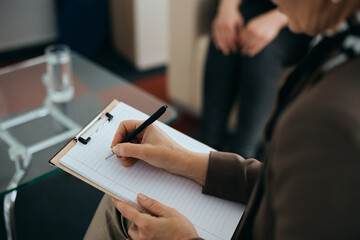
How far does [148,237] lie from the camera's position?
0.53 meters

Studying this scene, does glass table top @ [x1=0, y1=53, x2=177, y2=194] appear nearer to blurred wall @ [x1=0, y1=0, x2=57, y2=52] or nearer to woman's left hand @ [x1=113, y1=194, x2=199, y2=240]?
woman's left hand @ [x1=113, y1=194, x2=199, y2=240]

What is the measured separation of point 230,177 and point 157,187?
119mm

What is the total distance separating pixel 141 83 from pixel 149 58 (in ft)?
0.71

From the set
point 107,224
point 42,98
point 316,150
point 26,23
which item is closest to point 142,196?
point 107,224

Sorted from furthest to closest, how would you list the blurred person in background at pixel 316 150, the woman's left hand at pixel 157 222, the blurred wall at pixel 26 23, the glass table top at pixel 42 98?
the blurred wall at pixel 26 23, the glass table top at pixel 42 98, the woman's left hand at pixel 157 222, the blurred person in background at pixel 316 150

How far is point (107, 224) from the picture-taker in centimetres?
65

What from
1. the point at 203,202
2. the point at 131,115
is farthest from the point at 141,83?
the point at 203,202

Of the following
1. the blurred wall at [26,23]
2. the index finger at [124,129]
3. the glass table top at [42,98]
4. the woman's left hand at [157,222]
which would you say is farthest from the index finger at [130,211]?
the blurred wall at [26,23]

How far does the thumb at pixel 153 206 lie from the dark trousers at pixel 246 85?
72 cm

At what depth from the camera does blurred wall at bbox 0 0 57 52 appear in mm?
2096

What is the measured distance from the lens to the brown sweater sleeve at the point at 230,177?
0.60 metres

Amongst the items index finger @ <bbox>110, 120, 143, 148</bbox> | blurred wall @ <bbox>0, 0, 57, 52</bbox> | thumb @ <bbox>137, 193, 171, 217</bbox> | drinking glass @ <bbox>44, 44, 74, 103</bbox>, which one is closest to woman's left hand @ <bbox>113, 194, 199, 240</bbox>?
thumb @ <bbox>137, 193, 171, 217</bbox>

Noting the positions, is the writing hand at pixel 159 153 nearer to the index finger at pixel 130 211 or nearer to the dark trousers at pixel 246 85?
the index finger at pixel 130 211

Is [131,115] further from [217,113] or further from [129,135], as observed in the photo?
[217,113]
